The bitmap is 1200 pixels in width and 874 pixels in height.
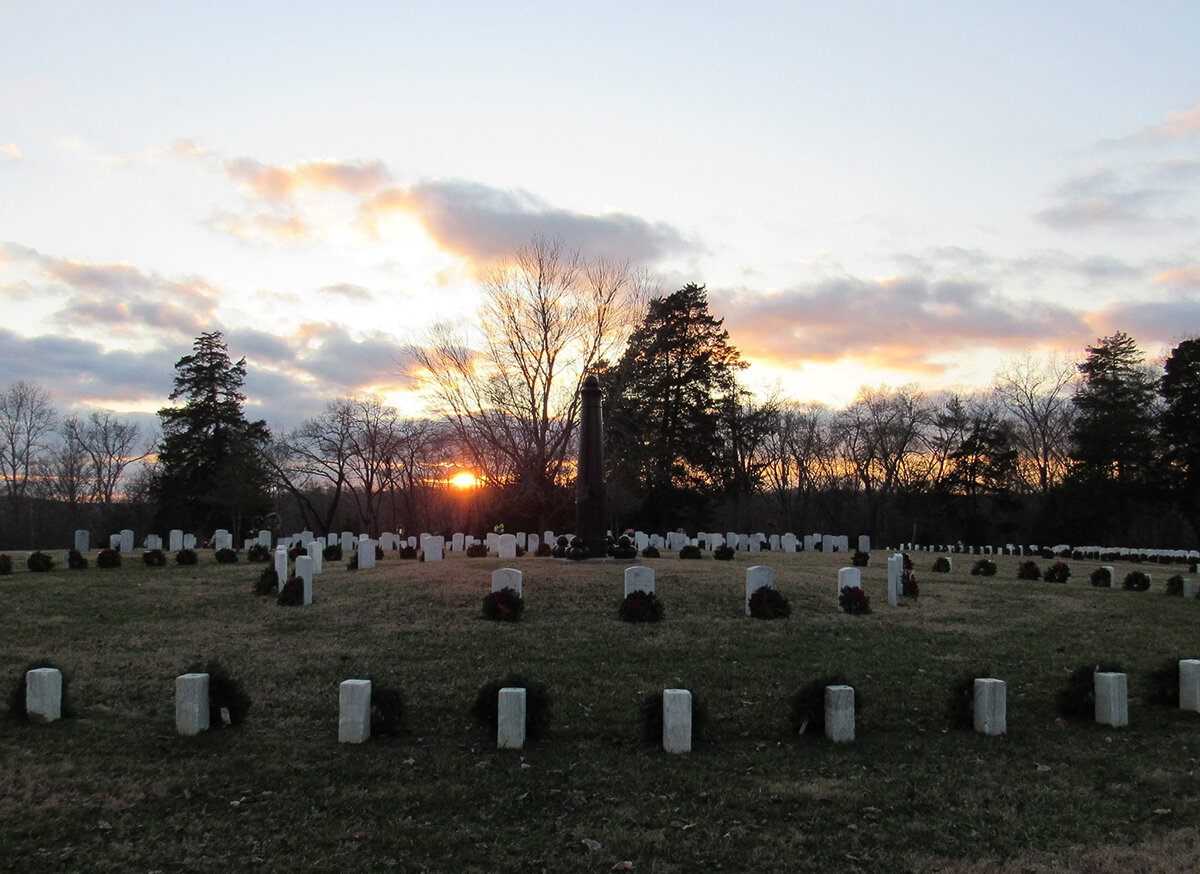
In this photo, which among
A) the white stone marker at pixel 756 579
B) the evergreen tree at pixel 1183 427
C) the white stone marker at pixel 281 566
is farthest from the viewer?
the evergreen tree at pixel 1183 427

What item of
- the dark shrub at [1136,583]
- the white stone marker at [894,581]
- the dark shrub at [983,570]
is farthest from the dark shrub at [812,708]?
the dark shrub at [983,570]

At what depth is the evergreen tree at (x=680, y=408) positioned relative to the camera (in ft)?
146

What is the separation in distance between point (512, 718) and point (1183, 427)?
43.2 meters

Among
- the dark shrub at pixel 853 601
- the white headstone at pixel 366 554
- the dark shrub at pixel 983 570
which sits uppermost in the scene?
the white headstone at pixel 366 554

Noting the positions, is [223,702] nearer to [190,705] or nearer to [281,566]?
[190,705]

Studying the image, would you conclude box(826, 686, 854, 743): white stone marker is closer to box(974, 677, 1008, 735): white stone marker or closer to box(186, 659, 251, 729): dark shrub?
box(974, 677, 1008, 735): white stone marker

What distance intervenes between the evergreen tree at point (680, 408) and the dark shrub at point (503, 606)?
29.1 metres

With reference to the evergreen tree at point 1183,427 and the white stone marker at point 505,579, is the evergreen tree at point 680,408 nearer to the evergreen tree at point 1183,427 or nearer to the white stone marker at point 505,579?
the evergreen tree at point 1183,427

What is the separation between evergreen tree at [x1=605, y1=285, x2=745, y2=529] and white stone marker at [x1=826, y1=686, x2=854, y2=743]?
33.7m

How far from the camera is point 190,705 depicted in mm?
7570

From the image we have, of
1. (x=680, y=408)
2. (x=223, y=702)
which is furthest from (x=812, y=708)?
(x=680, y=408)

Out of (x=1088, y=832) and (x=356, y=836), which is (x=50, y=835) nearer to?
(x=356, y=836)

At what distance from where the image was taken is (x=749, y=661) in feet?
34.6

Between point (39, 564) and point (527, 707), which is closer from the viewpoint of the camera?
point (527, 707)
